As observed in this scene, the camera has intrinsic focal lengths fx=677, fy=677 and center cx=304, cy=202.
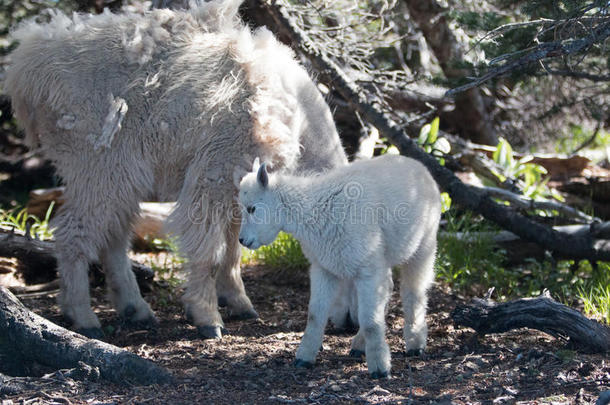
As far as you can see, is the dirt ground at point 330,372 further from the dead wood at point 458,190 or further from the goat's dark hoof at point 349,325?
the dead wood at point 458,190

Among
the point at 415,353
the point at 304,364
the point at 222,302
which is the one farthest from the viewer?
the point at 222,302

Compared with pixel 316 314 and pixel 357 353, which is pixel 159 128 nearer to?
pixel 316 314

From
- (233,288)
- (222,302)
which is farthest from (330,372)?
(222,302)

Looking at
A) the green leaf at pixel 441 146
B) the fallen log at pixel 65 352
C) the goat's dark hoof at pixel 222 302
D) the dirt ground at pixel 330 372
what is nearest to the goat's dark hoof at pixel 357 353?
the dirt ground at pixel 330 372

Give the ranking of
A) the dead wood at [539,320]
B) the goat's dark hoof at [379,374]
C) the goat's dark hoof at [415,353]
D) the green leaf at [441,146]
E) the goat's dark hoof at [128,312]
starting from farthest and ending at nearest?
the green leaf at [441,146] < the goat's dark hoof at [128,312] < the goat's dark hoof at [415,353] < the dead wood at [539,320] < the goat's dark hoof at [379,374]

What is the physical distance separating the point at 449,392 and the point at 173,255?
4529mm

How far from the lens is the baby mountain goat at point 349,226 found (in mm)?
4566

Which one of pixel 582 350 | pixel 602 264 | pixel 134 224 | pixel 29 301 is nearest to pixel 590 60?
pixel 602 264

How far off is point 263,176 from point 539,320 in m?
2.26

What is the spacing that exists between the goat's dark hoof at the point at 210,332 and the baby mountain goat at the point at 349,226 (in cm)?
114

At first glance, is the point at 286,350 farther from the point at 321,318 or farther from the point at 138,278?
the point at 138,278

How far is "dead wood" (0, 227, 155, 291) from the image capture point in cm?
670

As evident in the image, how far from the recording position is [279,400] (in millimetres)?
4160

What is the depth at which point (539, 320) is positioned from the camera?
16.1ft
